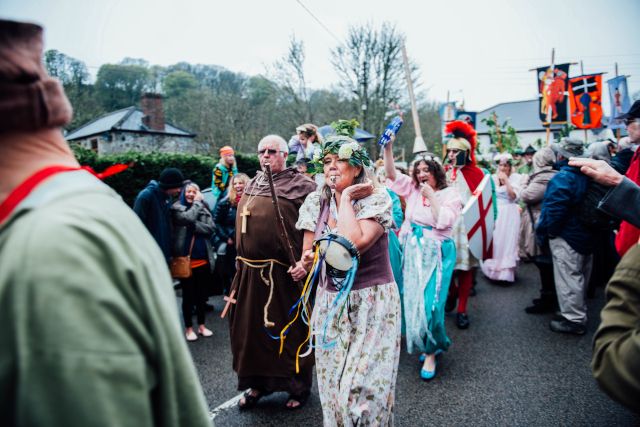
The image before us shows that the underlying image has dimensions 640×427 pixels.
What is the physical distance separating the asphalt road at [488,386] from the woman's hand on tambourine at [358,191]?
6.11 feet

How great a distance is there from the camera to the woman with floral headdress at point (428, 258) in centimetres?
391

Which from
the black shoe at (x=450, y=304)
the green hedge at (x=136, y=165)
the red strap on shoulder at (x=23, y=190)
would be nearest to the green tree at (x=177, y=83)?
the green hedge at (x=136, y=165)

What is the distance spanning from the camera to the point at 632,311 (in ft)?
3.65

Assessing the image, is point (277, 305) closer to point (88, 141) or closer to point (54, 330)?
point (54, 330)

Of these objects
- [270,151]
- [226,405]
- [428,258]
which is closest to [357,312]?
[270,151]

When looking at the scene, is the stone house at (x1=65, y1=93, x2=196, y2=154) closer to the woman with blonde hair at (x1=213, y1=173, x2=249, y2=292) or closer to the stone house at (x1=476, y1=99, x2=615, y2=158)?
the woman with blonde hair at (x1=213, y1=173, x2=249, y2=292)

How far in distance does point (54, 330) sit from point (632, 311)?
1372mm

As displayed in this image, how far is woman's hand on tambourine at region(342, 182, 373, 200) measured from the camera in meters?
2.37

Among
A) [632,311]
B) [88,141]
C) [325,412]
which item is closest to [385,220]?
[325,412]

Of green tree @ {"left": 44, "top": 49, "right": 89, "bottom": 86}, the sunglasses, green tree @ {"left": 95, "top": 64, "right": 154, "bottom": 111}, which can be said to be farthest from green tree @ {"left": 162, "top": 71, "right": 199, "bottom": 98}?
the sunglasses

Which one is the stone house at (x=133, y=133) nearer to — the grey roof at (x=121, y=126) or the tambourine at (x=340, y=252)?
the grey roof at (x=121, y=126)

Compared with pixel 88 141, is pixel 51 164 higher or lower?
lower

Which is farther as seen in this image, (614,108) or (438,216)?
(614,108)

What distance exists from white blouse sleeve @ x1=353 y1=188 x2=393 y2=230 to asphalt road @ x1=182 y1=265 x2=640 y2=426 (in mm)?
1724
